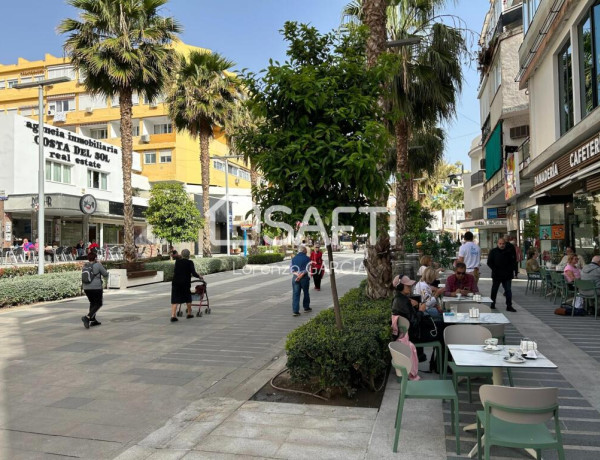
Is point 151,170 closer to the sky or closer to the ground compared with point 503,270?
closer to the sky

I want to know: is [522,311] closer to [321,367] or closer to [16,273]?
[321,367]

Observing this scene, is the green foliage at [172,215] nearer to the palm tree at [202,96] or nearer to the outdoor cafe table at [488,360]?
the palm tree at [202,96]

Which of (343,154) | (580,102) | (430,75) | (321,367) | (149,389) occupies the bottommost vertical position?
(149,389)

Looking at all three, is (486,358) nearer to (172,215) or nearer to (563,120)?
(563,120)

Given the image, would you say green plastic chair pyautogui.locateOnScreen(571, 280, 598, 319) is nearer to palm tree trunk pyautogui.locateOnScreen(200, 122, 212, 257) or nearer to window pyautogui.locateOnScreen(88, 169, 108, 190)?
palm tree trunk pyautogui.locateOnScreen(200, 122, 212, 257)

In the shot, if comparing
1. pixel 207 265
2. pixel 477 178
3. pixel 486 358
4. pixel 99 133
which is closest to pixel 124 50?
pixel 207 265

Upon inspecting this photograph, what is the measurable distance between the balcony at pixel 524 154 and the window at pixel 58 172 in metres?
27.1

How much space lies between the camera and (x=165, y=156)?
4681cm

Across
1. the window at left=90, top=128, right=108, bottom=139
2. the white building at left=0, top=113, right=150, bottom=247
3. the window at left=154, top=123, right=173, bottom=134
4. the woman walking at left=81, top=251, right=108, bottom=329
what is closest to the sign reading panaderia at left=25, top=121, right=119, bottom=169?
the white building at left=0, top=113, right=150, bottom=247

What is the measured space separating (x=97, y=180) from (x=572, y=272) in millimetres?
32636

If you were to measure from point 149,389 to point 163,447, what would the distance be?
1.86 m

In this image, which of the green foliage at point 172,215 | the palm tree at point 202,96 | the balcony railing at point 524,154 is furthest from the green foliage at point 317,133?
the palm tree at point 202,96

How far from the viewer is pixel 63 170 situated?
32031 millimetres

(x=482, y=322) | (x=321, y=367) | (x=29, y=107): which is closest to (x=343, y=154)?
(x=321, y=367)
